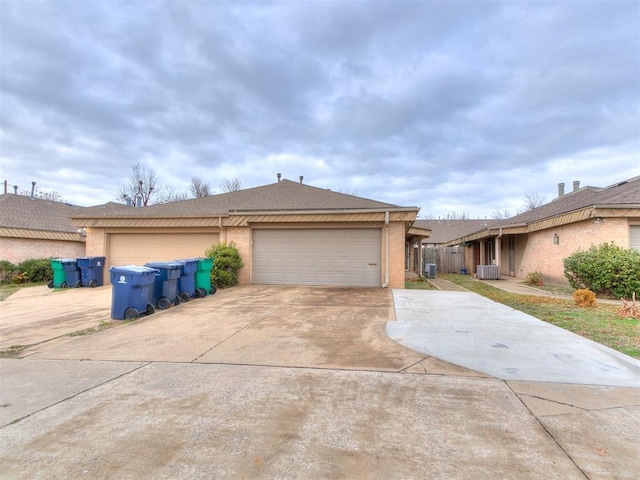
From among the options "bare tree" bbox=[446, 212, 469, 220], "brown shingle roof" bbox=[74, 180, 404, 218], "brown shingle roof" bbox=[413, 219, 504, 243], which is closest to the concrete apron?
"brown shingle roof" bbox=[74, 180, 404, 218]

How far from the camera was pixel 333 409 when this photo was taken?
299 cm

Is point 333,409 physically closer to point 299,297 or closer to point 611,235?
point 299,297

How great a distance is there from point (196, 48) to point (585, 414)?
11.8 m

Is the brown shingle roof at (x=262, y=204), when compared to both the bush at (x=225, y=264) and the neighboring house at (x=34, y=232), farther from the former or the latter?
the neighboring house at (x=34, y=232)

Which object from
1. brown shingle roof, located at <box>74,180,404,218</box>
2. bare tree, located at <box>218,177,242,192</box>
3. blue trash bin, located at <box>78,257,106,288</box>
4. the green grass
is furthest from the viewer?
bare tree, located at <box>218,177,242,192</box>

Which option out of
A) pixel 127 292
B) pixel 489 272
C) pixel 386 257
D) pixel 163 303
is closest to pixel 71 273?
pixel 163 303

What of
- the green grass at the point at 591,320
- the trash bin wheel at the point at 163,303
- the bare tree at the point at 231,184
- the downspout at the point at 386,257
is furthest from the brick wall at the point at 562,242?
the bare tree at the point at 231,184

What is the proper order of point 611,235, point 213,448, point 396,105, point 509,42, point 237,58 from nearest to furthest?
point 213,448
point 509,42
point 237,58
point 611,235
point 396,105

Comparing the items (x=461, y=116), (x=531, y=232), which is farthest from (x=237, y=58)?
(x=531, y=232)

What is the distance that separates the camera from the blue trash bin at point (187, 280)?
9094mm

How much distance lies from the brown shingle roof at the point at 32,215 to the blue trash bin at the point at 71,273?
11.5ft

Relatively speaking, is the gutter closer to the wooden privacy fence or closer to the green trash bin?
the green trash bin

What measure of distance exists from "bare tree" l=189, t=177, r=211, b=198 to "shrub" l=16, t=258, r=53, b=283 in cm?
2709

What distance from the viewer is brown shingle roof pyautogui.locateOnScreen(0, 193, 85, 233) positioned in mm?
15936
